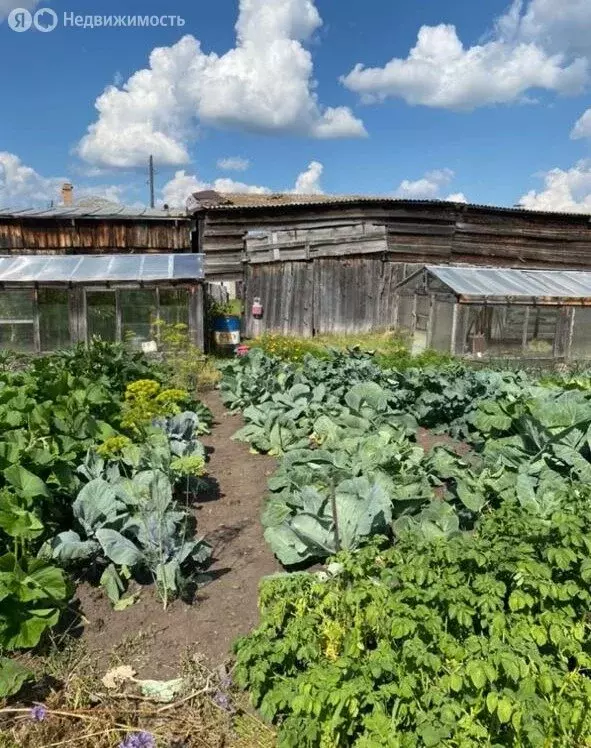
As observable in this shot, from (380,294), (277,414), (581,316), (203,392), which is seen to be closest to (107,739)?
(277,414)

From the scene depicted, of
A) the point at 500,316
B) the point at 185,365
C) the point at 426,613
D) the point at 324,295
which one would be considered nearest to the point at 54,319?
the point at 185,365

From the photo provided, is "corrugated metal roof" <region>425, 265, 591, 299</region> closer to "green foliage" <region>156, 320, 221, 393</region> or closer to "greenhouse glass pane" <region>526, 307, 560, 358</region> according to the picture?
"greenhouse glass pane" <region>526, 307, 560, 358</region>

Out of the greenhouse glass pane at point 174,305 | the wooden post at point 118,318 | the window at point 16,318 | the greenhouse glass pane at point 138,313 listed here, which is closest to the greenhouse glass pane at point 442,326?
the greenhouse glass pane at point 174,305

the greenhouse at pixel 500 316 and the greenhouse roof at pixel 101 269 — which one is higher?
the greenhouse roof at pixel 101 269

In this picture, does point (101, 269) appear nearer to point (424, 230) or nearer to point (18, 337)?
point (18, 337)

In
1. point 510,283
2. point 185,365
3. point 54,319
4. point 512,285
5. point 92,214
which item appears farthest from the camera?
point 92,214

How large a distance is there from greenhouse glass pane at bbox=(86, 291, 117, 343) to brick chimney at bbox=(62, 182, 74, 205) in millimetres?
11255

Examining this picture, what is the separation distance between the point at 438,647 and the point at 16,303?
1338cm

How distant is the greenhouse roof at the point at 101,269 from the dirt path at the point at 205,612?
9.38 metres

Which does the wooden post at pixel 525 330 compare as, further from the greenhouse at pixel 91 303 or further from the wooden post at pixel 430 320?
the greenhouse at pixel 91 303

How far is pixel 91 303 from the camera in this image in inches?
544

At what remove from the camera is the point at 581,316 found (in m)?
14.4

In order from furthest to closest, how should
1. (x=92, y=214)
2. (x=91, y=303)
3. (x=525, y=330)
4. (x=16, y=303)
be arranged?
(x=92, y=214)
(x=525, y=330)
(x=91, y=303)
(x=16, y=303)

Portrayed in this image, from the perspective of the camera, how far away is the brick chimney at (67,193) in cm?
2280
